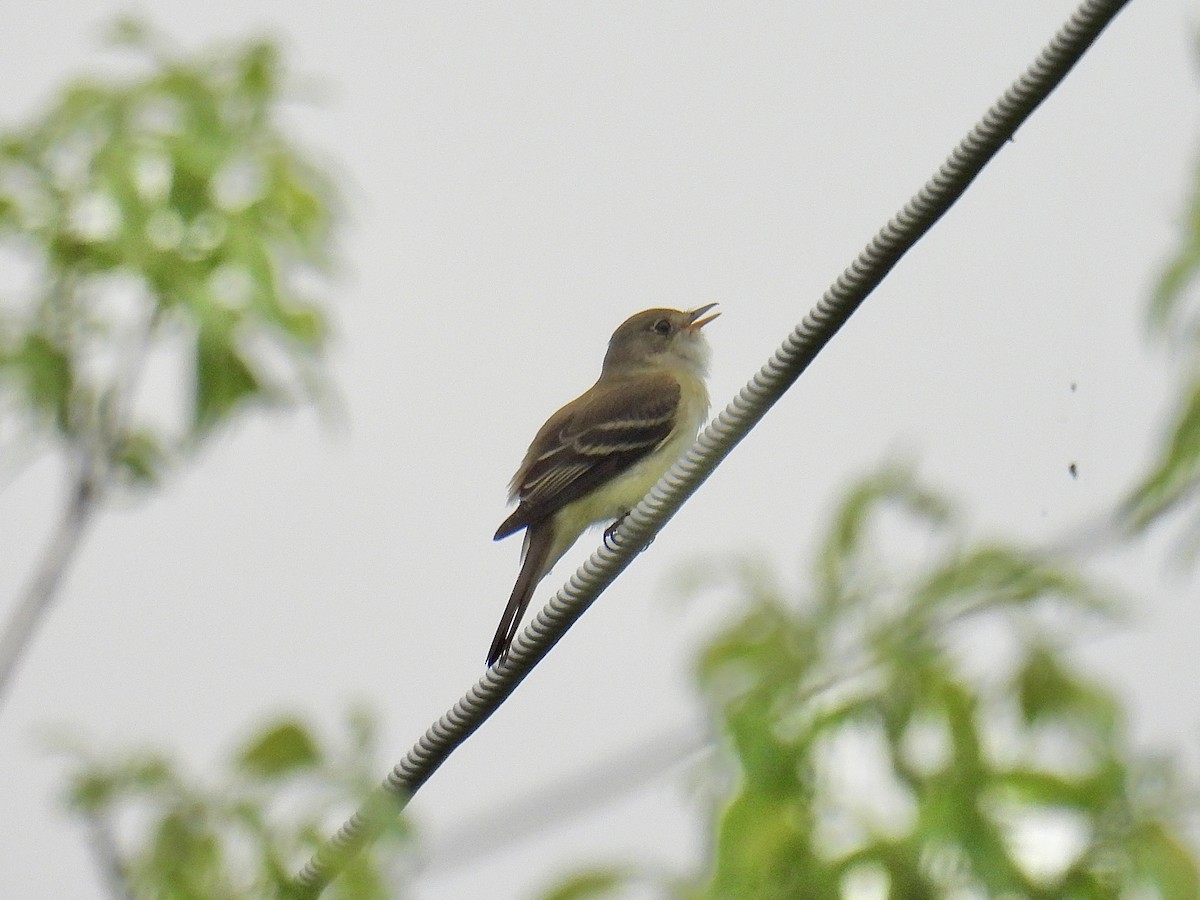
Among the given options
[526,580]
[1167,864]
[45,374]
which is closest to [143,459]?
[45,374]

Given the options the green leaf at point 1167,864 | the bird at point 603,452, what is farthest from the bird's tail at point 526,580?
the green leaf at point 1167,864

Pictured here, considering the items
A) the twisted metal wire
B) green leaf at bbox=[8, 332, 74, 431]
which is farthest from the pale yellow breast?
the twisted metal wire

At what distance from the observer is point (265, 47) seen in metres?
6.26

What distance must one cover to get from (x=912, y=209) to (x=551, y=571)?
406cm

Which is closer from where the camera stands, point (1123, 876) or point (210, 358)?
point (1123, 876)

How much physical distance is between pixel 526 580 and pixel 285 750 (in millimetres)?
3421

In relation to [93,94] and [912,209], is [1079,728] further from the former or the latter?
[93,94]

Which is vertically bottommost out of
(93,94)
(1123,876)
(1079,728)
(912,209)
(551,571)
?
(1123,876)

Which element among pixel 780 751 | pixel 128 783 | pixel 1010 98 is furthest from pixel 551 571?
pixel 1010 98

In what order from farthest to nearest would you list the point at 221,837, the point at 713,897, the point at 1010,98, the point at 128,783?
the point at 128,783, the point at 221,837, the point at 713,897, the point at 1010,98

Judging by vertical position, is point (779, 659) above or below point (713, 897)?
above

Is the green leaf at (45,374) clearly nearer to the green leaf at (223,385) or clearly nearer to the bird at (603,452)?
the green leaf at (223,385)

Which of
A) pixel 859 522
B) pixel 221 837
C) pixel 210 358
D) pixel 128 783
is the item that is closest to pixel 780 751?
pixel 859 522

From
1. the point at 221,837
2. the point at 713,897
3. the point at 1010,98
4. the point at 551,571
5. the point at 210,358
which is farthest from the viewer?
the point at 551,571
